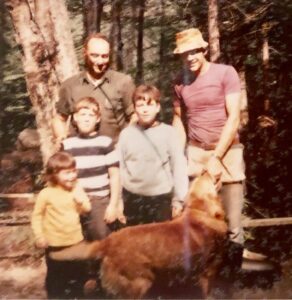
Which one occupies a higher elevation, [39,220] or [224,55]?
[224,55]

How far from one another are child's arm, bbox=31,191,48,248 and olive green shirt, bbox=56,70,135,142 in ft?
0.83

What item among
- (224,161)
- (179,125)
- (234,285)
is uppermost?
(179,125)

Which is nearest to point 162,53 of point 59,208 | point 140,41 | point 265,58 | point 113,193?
point 140,41

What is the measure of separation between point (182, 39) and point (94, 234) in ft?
2.01

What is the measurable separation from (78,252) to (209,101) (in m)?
0.57

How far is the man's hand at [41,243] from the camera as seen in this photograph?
1440 millimetres

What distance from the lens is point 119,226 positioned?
145 centimetres

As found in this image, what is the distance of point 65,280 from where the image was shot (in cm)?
148

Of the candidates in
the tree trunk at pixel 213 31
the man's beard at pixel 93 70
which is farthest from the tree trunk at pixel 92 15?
the tree trunk at pixel 213 31

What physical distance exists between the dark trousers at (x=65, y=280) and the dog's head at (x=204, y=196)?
0.37m

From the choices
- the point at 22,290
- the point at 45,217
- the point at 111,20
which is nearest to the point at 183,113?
the point at 111,20

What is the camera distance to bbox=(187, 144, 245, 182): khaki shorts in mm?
1418

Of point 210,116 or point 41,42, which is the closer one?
point 210,116

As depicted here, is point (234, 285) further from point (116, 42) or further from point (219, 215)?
point (116, 42)
